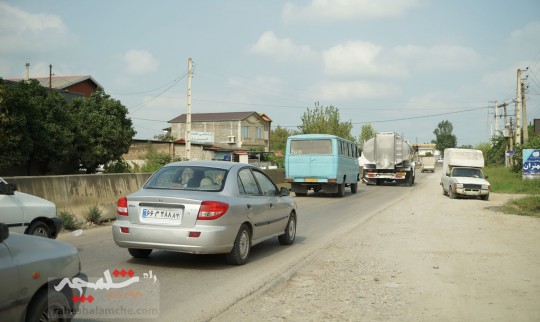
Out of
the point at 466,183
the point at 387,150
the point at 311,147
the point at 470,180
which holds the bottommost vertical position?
the point at 466,183

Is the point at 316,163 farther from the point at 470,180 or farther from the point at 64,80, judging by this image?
the point at 64,80

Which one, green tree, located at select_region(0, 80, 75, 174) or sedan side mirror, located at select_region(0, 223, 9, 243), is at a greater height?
green tree, located at select_region(0, 80, 75, 174)

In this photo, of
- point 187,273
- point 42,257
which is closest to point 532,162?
point 187,273

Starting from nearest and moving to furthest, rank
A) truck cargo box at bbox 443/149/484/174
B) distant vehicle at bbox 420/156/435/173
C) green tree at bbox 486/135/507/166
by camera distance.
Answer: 1. truck cargo box at bbox 443/149/484/174
2. green tree at bbox 486/135/507/166
3. distant vehicle at bbox 420/156/435/173

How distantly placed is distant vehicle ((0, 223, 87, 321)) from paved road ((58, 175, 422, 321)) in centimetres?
126

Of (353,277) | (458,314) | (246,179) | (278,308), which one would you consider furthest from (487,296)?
(246,179)

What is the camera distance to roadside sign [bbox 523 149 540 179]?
1137 inches

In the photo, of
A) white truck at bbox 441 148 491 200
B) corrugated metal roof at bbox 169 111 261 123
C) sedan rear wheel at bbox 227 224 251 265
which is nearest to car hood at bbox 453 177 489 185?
white truck at bbox 441 148 491 200

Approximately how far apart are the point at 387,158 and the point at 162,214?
29894 millimetres

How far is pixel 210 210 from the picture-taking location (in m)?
7.03

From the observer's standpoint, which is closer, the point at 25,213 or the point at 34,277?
the point at 34,277

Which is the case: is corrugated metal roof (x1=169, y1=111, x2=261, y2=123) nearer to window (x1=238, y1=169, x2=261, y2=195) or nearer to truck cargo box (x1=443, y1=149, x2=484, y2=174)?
truck cargo box (x1=443, y1=149, x2=484, y2=174)

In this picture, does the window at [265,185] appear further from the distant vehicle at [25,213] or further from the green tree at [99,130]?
the green tree at [99,130]

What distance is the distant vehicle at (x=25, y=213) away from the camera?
7.71 meters
